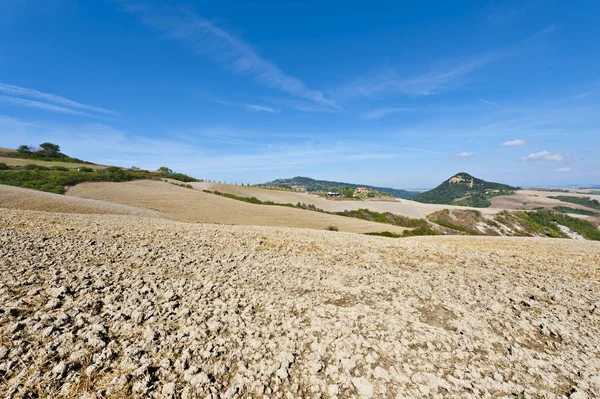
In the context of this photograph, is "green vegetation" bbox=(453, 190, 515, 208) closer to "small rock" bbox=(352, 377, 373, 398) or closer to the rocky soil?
the rocky soil

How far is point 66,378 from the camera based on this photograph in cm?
361

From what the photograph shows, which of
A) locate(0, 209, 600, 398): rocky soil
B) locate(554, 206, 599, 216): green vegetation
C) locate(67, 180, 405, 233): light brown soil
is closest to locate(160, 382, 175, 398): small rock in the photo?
locate(0, 209, 600, 398): rocky soil

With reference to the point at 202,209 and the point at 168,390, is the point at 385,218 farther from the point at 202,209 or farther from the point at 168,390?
the point at 168,390

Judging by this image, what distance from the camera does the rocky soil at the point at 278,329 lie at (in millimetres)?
3820

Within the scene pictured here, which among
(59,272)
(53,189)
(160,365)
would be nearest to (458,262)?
(160,365)

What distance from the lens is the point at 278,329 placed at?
525 cm

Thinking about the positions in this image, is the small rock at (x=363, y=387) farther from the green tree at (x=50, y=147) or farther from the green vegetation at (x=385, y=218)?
the green tree at (x=50, y=147)

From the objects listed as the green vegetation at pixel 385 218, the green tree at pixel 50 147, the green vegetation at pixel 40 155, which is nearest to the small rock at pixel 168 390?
the green vegetation at pixel 385 218

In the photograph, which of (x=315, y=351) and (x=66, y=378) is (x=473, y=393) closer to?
(x=315, y=351)

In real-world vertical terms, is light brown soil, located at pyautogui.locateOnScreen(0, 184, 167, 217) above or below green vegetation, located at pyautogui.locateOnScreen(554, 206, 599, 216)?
above

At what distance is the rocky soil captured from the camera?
150 inches

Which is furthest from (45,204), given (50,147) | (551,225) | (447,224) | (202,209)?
(551,225)

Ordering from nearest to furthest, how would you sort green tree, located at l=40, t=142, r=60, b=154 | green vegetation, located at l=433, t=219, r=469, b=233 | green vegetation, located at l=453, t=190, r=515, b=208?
green vegetation, located at l=433, t=219, r=469, b=233
green tree, located at l=40, t=142, r=60, b=154
green vegetation, located at l=453, t=190, r=515, b=208

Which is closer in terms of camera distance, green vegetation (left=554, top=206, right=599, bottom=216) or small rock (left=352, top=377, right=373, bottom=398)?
small rock (left=352, top=377, right=373, bottom=398)
